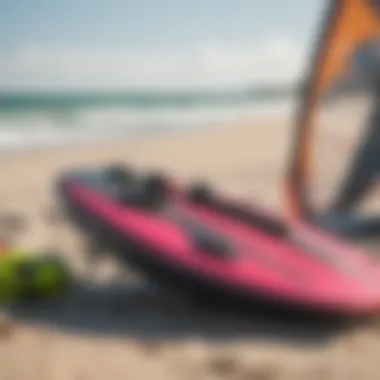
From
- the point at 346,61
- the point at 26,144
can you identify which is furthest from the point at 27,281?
the point at 26,144

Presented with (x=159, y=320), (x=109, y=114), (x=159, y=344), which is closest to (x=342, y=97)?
(x=159, y=320)

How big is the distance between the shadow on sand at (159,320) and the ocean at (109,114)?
5041 mm

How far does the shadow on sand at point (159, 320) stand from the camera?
256 cm

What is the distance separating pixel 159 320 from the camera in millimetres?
2686

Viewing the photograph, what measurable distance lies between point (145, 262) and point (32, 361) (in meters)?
0.54

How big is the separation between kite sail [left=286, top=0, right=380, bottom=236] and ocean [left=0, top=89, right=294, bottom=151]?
4591 mm

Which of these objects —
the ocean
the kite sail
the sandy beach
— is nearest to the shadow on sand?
the sandy beach

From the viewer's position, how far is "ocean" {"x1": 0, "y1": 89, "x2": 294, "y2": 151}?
32.0 feet

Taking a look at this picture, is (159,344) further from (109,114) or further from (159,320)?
(109,114)

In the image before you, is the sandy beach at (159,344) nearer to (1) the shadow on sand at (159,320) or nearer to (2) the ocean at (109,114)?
(1) the shadow on sand at (159,320)

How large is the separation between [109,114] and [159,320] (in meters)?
11.8

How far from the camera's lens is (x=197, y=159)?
6.97m

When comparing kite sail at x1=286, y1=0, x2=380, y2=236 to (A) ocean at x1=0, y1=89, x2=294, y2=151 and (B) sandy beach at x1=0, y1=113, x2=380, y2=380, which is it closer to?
(B) sandy beach at x1=0, y1=113, x2=380, y2=380

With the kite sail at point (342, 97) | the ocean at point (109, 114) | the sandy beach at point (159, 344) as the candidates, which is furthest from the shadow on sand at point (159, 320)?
the ocean at point (109, 114)
